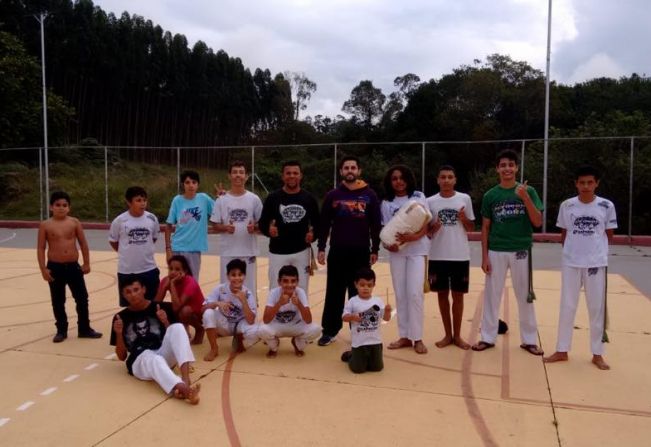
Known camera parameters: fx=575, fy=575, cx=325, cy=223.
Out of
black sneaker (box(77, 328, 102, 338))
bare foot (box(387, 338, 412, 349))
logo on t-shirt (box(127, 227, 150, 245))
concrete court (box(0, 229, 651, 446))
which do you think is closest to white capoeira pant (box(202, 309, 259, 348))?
concrete court (box(0, 229, 651, 446))

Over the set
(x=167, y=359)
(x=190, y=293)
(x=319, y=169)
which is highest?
(x=319, y=169)

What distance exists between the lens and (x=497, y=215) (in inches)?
207

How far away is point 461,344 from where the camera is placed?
17.9 ft

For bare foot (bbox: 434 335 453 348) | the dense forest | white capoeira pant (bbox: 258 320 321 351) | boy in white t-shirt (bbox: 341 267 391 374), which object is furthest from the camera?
the dense forest

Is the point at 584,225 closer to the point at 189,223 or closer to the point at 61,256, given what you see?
the point at 189,223

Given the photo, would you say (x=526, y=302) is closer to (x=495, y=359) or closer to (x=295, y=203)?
(x=495, y=359)

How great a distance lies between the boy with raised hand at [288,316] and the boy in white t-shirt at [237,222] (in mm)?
620

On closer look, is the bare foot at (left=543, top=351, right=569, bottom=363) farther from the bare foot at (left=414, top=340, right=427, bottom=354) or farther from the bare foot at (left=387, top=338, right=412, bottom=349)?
the bare foot at (left=387, top=338, right=412, bottom=349)

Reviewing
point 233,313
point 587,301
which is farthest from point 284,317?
point 587,301

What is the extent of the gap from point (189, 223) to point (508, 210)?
313 centimetres

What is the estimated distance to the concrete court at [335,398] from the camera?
11.6 feet

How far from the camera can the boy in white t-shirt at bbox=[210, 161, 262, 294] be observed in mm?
5633

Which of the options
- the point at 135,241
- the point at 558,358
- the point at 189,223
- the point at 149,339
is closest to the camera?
the point at 149,339

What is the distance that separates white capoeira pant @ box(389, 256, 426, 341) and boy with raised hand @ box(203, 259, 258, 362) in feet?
4.42
